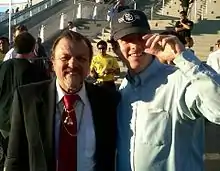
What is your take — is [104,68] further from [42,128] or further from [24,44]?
[42,128]

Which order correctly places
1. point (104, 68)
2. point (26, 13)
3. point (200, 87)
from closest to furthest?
point (200, 87) < point (104, 68) < point (26, 13)

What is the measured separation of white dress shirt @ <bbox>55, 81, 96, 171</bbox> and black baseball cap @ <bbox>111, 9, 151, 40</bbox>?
43 centimetres

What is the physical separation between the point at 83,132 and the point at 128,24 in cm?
70

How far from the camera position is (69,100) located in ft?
11.7

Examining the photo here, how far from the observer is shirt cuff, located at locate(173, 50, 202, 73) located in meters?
2.98

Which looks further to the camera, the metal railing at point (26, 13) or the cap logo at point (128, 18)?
the metal railing at point (26, 13)

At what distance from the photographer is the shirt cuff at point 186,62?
9.79 feet

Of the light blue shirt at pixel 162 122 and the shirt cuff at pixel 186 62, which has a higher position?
the shirt cuff at pixel 186 62

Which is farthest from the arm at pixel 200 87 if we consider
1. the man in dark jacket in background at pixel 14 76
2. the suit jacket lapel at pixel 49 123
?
the man in dark jacket in background at pixel 14 76

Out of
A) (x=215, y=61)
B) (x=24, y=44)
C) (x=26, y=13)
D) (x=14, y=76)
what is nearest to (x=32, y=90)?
(x=14, y=76)

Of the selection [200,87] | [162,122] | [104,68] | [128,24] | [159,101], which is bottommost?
[104,68]

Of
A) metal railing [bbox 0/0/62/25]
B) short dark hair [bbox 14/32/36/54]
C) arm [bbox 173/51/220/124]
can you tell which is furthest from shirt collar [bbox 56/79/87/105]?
metal railing [bbox 0/0/62/25]

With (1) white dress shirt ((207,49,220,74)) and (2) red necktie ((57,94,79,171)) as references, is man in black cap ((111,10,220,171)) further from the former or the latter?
(1) white dress shirt ((207,49,220,74))

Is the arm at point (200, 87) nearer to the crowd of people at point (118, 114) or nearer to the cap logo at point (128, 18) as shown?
the crowd of people at point (118, 114)
